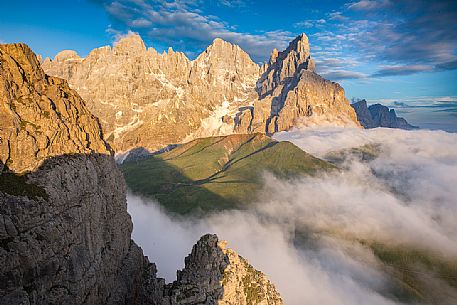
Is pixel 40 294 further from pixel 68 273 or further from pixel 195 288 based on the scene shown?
pixel 195 288

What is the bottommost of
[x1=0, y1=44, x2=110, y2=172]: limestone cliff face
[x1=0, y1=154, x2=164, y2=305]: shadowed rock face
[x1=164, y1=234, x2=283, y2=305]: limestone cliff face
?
A: [x1=164, y1=234, x2=283, y2=305]: limestone cliff face

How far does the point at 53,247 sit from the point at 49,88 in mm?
34606

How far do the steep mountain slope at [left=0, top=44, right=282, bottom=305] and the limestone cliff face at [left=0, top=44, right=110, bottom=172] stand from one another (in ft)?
0.51

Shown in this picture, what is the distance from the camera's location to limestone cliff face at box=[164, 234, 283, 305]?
77.3m

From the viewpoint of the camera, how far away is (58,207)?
47969 millimetres

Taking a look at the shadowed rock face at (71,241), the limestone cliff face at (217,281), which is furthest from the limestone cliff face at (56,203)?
the limestone cliff face at (217,281)

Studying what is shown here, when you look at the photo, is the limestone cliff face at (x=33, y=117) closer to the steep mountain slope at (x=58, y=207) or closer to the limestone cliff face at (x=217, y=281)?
the steep mountain slope at (x=58, y=207)

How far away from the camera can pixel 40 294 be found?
42312 mm

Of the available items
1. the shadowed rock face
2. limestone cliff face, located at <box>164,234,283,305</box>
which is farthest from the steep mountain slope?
limestone cliff face, located at <box>164,234,283,305</box>

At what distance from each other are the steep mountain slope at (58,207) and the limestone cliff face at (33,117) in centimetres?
16

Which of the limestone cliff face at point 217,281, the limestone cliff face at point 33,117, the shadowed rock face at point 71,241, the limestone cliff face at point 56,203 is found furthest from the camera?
the limestone cliff face at point 217,281

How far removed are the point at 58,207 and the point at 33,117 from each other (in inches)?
695

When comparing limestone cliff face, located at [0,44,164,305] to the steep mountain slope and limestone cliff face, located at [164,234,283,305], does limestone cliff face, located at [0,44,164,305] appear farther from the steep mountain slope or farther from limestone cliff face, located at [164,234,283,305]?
limestone cliff face, located at [164,234,283,305]

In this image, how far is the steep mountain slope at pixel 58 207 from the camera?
135ft
